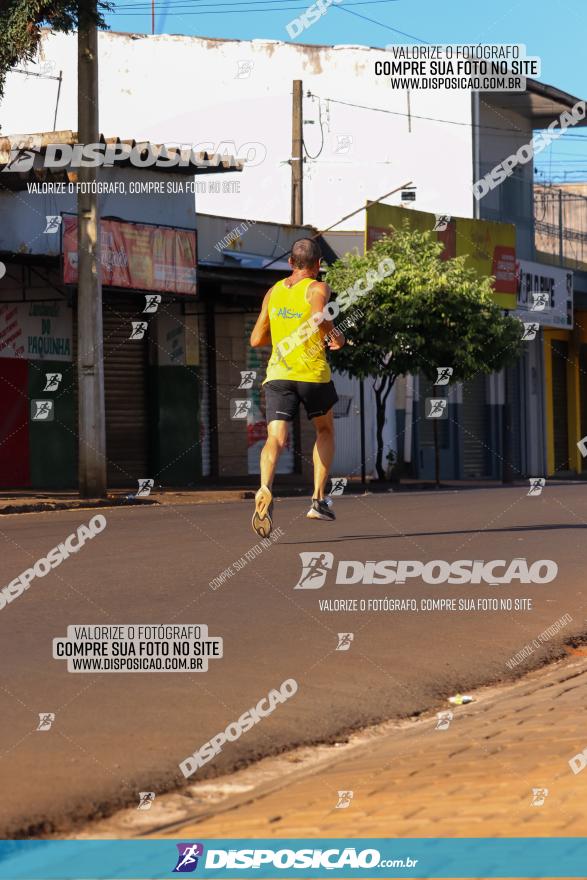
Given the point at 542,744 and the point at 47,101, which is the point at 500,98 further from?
the point at 542,744

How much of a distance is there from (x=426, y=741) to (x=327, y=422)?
19.9 feet

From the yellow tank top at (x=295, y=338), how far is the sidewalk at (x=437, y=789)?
5.29 meters

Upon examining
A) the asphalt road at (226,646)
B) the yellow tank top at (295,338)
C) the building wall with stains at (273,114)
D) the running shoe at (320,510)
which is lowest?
the asphalt road at (226,646)

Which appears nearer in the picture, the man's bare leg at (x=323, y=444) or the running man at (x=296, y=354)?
the running man at (x=296, y=354)

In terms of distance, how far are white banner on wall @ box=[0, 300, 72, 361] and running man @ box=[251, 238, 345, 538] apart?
1513 centimetres

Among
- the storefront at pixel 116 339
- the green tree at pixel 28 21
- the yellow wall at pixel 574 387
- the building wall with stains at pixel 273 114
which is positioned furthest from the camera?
the yellow wall at pixel 574 387

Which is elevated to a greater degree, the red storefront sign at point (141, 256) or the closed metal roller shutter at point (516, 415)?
the red storefront sign at point (141, 256)

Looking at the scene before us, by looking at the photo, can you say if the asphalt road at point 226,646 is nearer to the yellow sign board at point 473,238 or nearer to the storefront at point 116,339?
the storefront at point 116,339

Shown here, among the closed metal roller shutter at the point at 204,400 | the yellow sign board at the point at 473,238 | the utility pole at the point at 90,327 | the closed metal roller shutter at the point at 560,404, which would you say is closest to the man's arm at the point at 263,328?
the utility pole at the point at 90,327

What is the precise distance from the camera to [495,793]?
4.38 meters

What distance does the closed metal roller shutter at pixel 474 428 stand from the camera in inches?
1533

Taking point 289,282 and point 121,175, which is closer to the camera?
point 289,282

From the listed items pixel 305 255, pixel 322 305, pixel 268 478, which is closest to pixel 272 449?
pixel 268 478

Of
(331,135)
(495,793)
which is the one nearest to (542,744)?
(495,793)
